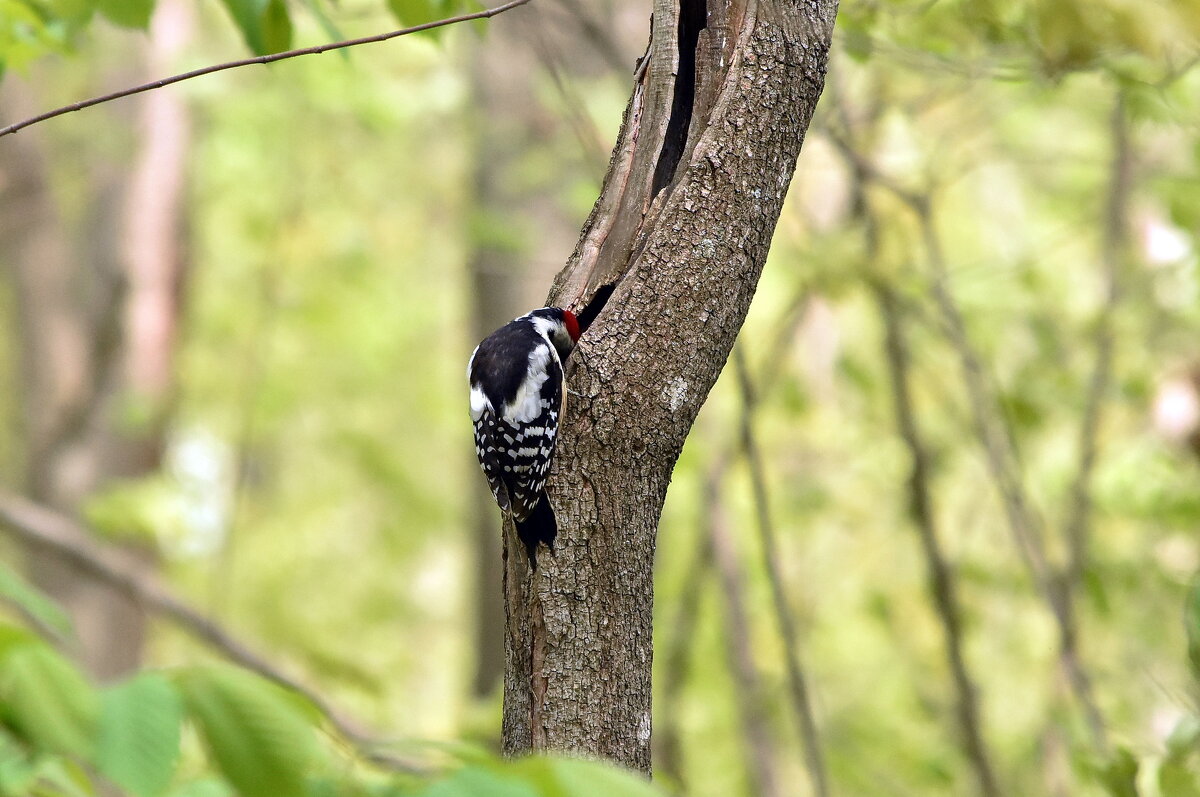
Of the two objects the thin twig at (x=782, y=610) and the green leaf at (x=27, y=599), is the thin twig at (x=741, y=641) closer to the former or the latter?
the thin twig at (x=782, y=610)

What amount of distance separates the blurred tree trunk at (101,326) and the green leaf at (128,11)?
500 centimetres

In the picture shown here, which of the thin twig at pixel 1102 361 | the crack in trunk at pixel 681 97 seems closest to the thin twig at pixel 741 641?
the thin twig at pixel 1102 361

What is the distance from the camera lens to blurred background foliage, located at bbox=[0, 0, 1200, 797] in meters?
2.57

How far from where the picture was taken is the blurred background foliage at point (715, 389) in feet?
8.45

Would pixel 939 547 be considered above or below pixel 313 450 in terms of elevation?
below

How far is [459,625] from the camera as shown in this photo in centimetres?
1488

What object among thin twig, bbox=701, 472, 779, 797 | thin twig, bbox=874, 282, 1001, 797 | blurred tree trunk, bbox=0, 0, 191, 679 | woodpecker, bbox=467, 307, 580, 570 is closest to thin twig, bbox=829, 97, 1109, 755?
thin twig, bbox=874, 282, 1001, 797

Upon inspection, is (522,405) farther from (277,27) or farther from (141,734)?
(141,734)

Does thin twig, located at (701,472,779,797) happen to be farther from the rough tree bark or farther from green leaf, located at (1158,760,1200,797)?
the rough tree bark

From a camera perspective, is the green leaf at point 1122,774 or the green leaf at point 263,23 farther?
the green leaf at point 1122,774

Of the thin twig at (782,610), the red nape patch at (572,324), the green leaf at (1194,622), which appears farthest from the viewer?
the thin twig at (782,610)

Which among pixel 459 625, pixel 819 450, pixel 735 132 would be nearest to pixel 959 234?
pixel 819 450

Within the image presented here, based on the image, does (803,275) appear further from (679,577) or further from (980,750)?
(679,577)

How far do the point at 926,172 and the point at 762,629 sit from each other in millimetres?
4428
